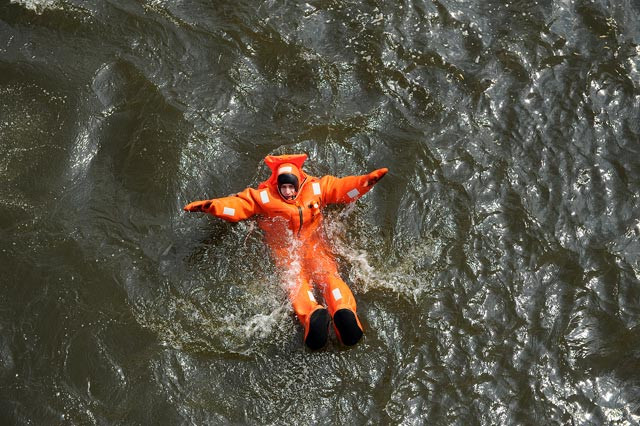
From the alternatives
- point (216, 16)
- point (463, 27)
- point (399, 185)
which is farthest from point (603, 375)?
point (216, 16)

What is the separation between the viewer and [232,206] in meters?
7.02

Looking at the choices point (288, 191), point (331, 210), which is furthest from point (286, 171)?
point (331, 210)

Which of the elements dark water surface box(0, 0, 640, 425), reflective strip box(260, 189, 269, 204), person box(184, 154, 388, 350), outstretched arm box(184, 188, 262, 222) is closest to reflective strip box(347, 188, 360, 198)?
person box(184, 154, 388, 350)

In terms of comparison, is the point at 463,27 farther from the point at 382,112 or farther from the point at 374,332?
the point at 374,332

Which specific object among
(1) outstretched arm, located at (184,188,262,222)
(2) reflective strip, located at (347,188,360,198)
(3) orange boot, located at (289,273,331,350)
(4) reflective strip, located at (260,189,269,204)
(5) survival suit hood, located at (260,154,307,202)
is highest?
(5) survival suit hood, located at (260,154,307,202)

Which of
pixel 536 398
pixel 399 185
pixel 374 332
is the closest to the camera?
pixel 536 398

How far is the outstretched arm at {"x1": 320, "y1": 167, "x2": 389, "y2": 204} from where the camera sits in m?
7.01

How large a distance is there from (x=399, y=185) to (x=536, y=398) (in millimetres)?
2841

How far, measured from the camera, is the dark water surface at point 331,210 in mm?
6488

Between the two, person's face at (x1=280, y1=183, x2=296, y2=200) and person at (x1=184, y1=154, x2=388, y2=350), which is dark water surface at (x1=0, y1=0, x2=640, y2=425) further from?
person's face at (x1=280, y1=183, x2=296, y2=200)

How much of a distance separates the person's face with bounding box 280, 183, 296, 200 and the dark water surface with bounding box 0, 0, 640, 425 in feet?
2.17

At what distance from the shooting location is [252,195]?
7242mm

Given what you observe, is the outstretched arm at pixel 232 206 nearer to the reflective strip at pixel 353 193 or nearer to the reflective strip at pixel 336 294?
the reflective strip at pixel 353 193

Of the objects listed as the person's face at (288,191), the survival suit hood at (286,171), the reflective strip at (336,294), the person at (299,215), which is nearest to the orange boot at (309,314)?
the person at (299,215)
